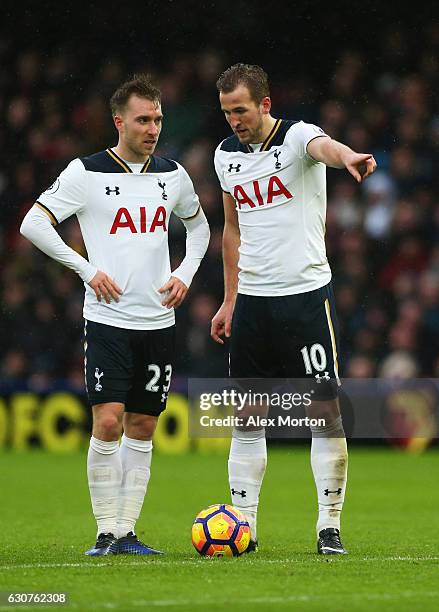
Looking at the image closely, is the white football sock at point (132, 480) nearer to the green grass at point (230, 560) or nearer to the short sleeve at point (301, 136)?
the green grass at point (230, 560)

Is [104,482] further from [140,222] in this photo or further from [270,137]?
[270,137]

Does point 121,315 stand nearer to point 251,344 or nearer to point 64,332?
point 251,344

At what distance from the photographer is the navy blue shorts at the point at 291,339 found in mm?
6738

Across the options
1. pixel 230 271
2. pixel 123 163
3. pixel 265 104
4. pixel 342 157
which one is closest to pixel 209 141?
pixel 230 271

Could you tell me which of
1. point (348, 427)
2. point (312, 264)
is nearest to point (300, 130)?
point (312, 264)

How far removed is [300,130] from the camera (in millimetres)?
6711

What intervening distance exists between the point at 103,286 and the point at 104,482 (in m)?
0.99

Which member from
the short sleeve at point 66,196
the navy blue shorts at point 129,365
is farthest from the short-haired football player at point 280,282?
the short sleeve at point 66,196

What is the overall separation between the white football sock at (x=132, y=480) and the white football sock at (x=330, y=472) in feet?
2.98

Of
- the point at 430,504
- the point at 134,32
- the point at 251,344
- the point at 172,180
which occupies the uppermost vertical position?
the point at 134,32

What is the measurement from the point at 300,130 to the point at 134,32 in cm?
1220

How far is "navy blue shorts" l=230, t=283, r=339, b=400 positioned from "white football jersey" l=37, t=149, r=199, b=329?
0.44 meters

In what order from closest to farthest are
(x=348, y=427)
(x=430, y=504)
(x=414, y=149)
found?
(x=430, y=504)
(x=348, y=427)
(x=414, y=149)

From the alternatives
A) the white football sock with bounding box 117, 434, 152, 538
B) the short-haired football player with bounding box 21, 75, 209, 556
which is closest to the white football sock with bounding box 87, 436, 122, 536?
the short-haired football player with bounding box 21, 75, 209, 556
